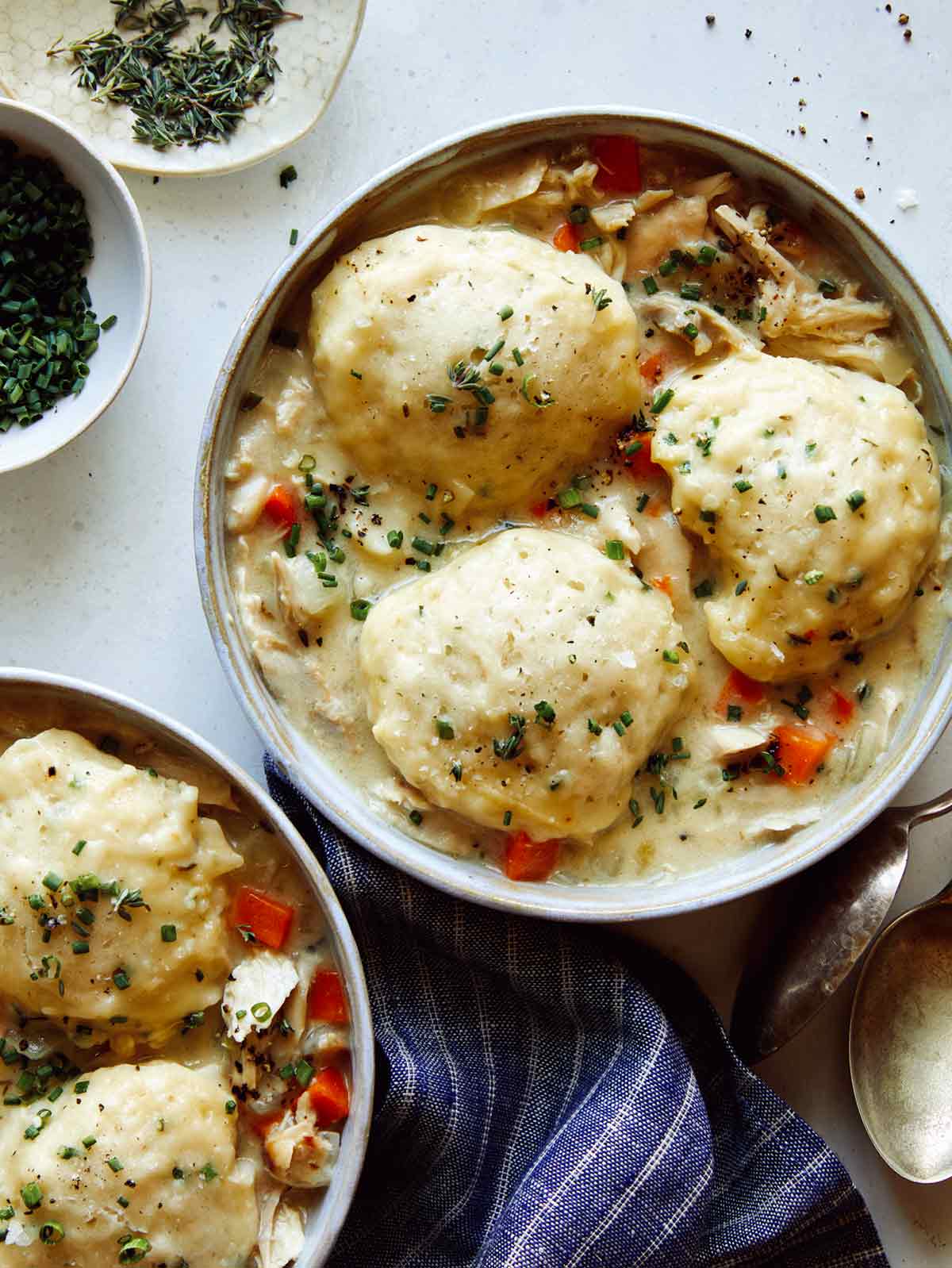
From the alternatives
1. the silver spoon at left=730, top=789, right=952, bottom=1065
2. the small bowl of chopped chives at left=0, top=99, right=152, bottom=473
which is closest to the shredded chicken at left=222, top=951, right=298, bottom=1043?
the silver spoon at left=730, top=789, right=952, bottom=1065

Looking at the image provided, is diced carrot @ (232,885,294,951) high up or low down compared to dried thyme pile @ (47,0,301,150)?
down

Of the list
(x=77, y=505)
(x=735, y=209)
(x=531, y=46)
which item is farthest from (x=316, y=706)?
(x=531, y=46)

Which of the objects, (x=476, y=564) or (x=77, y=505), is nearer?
(x=476, y=564)

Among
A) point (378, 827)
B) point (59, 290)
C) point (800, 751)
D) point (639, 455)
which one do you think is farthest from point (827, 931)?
point (59, 290)

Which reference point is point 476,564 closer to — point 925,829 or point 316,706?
point 316,706

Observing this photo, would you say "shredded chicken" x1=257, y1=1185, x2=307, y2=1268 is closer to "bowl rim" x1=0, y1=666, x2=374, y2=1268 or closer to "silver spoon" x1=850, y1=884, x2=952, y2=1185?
"bowl rim" x1=0, y1=666, x2=374, y2=1268
